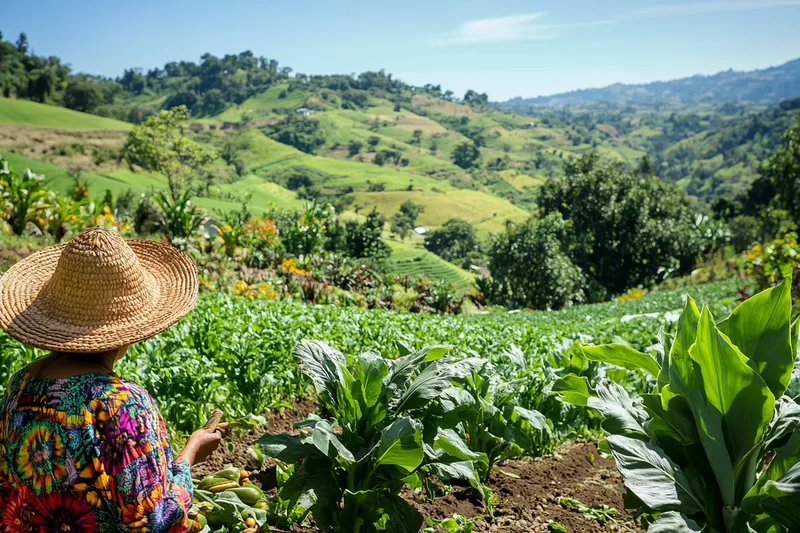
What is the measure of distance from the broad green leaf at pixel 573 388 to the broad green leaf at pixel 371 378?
83 centimetres

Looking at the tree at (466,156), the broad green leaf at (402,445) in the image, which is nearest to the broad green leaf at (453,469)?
the broad green leaf at (402,445)

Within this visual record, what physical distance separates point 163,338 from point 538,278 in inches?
789

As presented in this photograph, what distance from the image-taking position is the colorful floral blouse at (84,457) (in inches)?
74.5

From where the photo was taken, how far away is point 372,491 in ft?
7.74

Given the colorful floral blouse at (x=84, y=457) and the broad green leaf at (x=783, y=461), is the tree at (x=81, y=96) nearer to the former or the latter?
the colorful floral blouse at (x=84, y=457)

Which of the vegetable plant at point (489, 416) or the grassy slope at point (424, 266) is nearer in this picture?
the vegetable plant at point (489, 416)

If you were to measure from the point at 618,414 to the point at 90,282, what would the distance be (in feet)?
6.38

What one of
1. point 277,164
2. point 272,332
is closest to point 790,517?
point 272,332

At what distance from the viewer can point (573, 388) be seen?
2811 millimetres

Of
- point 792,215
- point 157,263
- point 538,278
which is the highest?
point 157,263

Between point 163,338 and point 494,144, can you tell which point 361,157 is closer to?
point 494,144

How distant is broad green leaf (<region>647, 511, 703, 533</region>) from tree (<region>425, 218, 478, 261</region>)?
7418 cm

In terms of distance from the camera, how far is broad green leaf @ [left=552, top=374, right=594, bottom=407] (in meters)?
2.78

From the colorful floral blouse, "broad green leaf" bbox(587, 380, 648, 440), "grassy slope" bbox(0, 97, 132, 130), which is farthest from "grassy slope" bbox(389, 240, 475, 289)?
the colorful floral blouse
